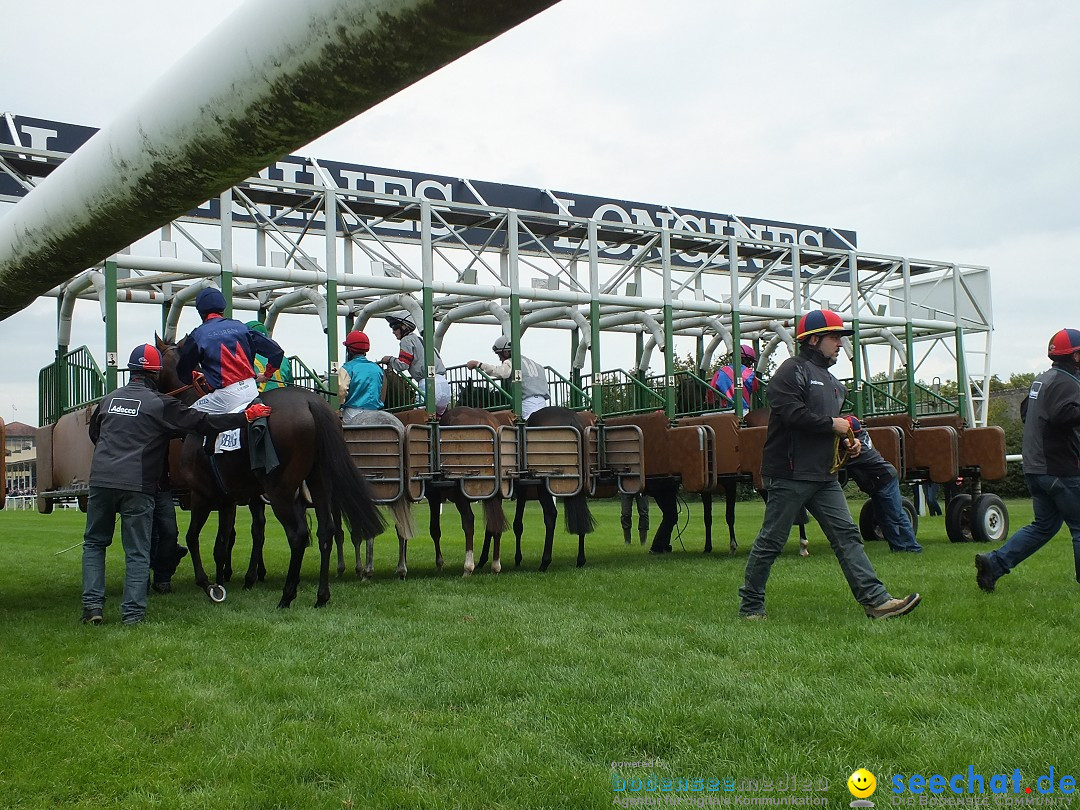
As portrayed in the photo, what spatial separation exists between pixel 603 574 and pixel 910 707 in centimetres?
544

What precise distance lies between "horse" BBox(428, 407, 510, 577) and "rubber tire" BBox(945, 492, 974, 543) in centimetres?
534

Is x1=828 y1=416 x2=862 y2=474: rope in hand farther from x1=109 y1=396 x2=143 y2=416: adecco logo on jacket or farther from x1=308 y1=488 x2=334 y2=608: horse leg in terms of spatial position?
x1=109 y1=396 x2=143 y2=416: adecco logo on jacket

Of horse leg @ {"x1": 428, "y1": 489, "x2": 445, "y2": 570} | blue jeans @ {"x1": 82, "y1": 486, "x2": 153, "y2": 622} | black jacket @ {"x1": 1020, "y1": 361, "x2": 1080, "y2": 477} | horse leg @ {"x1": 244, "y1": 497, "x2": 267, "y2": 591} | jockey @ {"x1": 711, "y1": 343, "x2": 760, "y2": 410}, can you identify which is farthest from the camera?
jockey @ {"x1": 711, "y1": 343, "x2": 760, "y2": 410}

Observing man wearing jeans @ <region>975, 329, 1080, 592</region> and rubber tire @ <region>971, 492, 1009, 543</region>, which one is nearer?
man wearing jeans @ <region>975, 329, 1080, 592</region>

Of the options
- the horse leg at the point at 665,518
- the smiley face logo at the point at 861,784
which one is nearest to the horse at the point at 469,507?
the horse leg at the point at 665,518

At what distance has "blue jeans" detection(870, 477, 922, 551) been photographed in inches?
430

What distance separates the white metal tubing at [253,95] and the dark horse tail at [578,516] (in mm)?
7975

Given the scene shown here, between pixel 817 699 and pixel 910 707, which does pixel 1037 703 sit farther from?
pixel 817 699

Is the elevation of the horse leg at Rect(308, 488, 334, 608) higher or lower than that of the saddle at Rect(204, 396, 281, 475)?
lower

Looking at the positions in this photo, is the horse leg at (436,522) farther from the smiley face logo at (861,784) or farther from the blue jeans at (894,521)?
the smiley face logo at (861,784)

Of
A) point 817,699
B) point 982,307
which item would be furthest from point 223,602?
point 982,307

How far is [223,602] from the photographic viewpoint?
7.76 meters

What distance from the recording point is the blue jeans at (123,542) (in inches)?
267

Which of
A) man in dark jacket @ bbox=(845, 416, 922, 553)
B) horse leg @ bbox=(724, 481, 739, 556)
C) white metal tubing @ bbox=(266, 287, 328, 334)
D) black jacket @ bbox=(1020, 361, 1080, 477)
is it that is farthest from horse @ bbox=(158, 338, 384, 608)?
man in dark jacket @ bbox=(845, 416, 922, 553)
